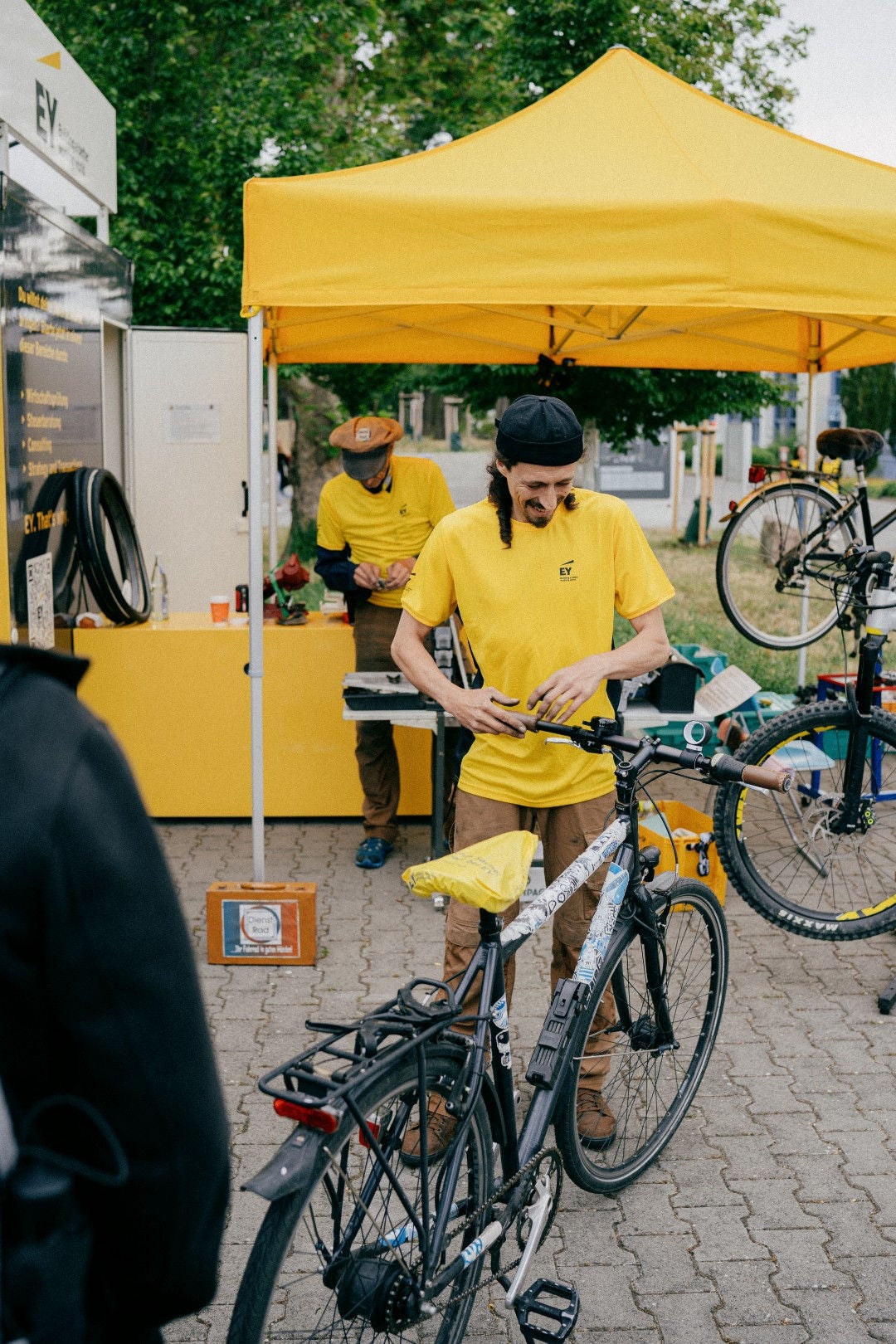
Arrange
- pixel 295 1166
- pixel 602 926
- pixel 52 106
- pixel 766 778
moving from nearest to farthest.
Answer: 1. pixel 295 1166
2. pixel 766 778
3. pixel 602 926
4. pixel 52 106

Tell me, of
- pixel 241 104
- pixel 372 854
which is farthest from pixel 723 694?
pixel 241 104

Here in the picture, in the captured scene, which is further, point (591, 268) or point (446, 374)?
point (446, 374)

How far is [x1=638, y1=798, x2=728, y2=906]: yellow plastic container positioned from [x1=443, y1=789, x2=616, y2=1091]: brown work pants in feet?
4.71

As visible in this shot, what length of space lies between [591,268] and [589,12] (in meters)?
9.62

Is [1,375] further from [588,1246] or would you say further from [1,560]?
[588,1246]

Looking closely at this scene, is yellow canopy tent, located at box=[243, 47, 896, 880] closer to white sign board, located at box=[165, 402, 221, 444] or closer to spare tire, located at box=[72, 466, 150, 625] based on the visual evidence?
spare tire, located at box=[72, 466, 150, 625]

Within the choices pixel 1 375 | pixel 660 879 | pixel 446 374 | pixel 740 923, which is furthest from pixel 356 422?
pixel 446 374

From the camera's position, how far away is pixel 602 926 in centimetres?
293

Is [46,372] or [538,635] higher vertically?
[46,372]

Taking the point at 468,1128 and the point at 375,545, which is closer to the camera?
the point at 468,1128

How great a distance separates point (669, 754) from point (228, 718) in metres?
3.64

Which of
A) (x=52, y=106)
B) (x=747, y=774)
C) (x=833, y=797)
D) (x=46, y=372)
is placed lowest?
(x=833, y=797)

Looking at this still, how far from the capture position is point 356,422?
19.7 feet

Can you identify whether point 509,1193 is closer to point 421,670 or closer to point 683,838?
point 421,670
